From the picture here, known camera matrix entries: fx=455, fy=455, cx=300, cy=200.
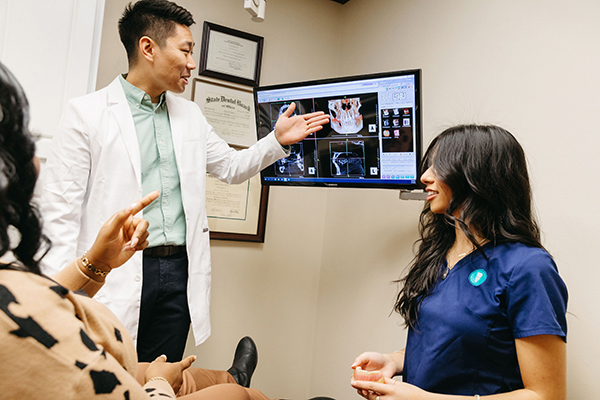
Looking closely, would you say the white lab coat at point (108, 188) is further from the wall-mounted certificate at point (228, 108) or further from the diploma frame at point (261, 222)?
the diploma frame at point (261, 222)

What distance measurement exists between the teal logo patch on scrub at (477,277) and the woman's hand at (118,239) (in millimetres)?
896

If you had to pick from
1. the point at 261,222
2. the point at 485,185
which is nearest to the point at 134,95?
the point at 261,222

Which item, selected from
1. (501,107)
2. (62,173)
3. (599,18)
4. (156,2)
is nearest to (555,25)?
(599,18)

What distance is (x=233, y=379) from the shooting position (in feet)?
6.34

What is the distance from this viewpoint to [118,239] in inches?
46.8

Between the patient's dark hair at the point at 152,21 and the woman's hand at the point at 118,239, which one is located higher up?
the patient's dark hair at the point at 152,21

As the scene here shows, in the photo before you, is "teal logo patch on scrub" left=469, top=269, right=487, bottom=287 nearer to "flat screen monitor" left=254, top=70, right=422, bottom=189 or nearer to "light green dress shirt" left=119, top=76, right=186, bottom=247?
"flat screen monitor" left=254, top=70, right=422, bottom=189

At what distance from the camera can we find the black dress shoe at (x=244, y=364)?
198cm

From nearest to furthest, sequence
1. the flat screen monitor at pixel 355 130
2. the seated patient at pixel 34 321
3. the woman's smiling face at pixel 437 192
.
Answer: the seated patient at pixel 34 321, the woman's smiling face at pixel 437 192, the flat screen monitor at pixel 355 130

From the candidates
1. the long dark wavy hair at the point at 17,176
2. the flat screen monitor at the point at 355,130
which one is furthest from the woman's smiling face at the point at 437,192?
the long dark wavy hair at the point at 17,176

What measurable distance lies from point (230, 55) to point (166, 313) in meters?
1.58

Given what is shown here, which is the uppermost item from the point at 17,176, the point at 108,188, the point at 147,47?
the point at 147,47

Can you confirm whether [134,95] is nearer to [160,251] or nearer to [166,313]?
[160,251]

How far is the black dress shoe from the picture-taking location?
1.98 m
